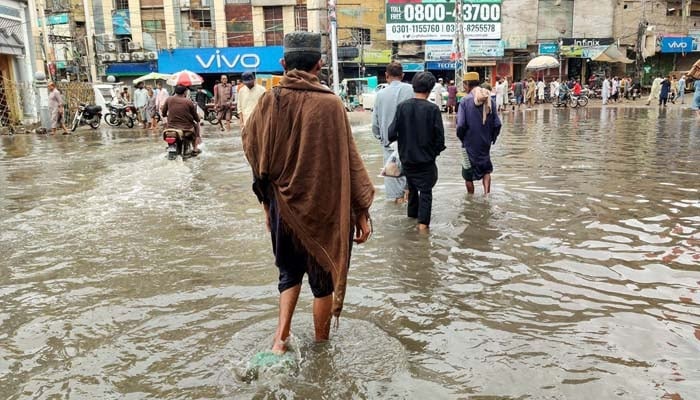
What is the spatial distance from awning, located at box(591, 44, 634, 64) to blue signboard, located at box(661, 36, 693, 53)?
3397 mm

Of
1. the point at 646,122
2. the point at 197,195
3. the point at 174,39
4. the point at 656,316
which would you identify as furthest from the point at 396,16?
the point at 656,316

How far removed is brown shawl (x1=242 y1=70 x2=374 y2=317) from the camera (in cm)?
285

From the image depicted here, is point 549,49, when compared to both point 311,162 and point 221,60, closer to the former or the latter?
point 221,60

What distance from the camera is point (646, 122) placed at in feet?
58.9

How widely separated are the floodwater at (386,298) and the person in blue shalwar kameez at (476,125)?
0.50 m

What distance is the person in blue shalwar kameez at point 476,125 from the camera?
672 centimetres

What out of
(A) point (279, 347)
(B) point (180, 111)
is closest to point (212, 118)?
(B) point (180, 111)

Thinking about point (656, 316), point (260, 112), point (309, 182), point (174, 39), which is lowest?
point (656, 316)

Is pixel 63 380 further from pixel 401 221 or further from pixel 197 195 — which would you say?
pixel 197 195

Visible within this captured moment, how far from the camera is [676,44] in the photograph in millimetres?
35750

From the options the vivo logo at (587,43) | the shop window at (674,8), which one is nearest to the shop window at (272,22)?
the vivo logo at (587,43)

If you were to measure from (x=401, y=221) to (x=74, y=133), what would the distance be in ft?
50.6

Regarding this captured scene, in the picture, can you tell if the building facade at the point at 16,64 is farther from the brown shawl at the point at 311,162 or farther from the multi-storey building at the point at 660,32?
the multi-storey building at the point at 660,32

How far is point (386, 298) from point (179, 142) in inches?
294
